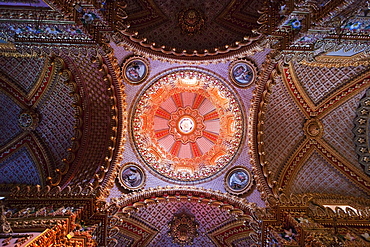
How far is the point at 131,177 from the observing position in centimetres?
1030

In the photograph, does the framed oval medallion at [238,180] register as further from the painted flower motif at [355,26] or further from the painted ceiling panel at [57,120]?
the painted ceiling panel at [57,120]

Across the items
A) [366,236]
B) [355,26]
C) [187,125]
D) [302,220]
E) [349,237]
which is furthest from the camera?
[187,125]

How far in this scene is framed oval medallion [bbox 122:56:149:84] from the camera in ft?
32.6

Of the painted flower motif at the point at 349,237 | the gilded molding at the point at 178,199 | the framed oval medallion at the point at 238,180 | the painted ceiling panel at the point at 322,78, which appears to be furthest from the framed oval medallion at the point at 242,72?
the painted flower motif at the point at 349,237

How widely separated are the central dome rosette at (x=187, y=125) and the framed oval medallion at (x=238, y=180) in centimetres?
46

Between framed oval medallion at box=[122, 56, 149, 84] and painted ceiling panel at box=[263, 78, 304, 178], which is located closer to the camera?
framed oval medallion at box=[122, 56, 149, 84]

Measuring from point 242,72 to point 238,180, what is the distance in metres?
3.82

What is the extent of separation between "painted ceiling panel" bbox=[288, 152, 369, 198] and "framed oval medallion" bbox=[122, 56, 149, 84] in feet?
22.8

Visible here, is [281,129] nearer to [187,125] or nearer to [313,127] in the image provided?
[313,127]

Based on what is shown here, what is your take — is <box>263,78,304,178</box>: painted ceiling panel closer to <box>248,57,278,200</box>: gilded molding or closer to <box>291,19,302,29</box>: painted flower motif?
<box>248,57,278,200</box>: gilded molding

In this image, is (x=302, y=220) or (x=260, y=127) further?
(x=260, y=127)

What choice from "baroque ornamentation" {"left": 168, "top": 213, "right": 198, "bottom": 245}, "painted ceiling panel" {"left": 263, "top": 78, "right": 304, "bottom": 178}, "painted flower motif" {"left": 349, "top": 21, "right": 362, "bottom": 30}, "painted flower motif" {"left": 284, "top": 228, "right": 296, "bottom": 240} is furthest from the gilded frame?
"baroque ornamentation" {"left": 168, "top": 213, "right": 198, "bottom": 245}

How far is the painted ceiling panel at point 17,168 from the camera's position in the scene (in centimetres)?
1123

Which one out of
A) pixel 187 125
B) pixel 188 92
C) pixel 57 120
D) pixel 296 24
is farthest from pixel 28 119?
pixel 296 24
